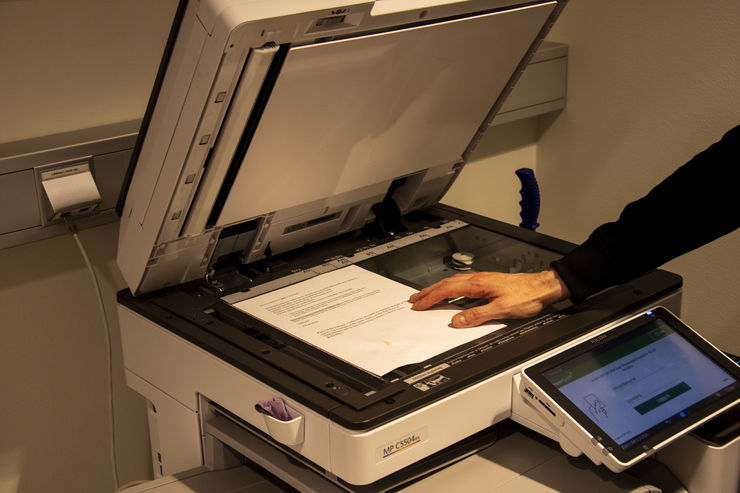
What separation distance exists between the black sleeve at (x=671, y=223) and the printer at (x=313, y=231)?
0.05m

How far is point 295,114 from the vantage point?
111cm

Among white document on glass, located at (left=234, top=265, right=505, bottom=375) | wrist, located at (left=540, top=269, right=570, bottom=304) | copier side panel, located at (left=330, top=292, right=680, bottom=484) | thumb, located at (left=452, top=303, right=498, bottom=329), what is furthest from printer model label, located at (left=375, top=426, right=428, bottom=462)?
wrist, located at (left=540, top=269, right=570, bottom=304)

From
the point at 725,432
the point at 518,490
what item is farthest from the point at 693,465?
the point at 518,490

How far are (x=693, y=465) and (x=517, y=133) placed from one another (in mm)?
1230

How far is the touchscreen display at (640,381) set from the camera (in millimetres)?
1032

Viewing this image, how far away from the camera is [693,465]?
44.5 inches

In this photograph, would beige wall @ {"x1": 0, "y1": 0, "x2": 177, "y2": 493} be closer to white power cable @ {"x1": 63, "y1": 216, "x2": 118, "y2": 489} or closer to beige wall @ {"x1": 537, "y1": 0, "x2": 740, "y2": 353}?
white power cable @ {"x1": 63, "y1": 216, "x2": 118, "y2": 489}

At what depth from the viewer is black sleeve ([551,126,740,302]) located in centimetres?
120

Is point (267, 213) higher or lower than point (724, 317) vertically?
higher

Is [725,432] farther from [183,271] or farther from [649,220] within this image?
[183,271]

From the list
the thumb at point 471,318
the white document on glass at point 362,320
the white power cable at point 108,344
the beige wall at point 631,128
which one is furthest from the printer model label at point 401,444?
the beige wall at point 631,128

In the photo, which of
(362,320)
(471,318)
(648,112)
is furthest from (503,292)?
(648,112)

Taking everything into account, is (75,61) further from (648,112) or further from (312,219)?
(648,112)

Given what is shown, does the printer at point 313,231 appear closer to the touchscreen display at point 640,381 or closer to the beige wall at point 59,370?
the touchscreen display at point 640,381
